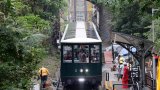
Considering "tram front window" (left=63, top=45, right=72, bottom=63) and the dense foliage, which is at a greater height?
the dense foliage

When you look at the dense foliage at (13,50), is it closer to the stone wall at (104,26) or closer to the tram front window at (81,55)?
the tram front window at (81,55)

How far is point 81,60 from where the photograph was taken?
21.2 m

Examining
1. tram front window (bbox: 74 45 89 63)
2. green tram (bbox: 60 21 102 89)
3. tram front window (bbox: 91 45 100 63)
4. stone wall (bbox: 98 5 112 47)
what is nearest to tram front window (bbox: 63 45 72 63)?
green tram (bbox: 60 21 102 89)

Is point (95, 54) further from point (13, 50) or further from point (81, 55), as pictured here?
point (13, 50)

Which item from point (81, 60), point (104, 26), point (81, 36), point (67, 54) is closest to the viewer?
point (81, 60)

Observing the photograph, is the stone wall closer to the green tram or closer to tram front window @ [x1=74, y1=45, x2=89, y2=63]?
the green tram

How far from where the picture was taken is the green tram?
69.3ft

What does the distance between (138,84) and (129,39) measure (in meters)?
2.03

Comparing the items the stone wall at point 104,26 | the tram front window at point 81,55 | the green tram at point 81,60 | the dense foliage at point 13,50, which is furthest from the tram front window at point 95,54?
the stone wall at point 104,26

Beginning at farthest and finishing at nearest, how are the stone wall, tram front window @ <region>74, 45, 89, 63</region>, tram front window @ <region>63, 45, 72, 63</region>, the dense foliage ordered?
the stone wall
tram front window @ <region>63, 45, 72, 63</region>
tram front window @ <region>74, 45, 89, 63</region>
the dense foliage

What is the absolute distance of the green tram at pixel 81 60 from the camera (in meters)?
21.1

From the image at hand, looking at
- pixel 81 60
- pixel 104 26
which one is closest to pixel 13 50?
pixel 81 60

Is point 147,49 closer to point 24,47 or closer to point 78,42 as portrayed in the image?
point 78,42

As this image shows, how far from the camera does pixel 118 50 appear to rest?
36.3 metres
